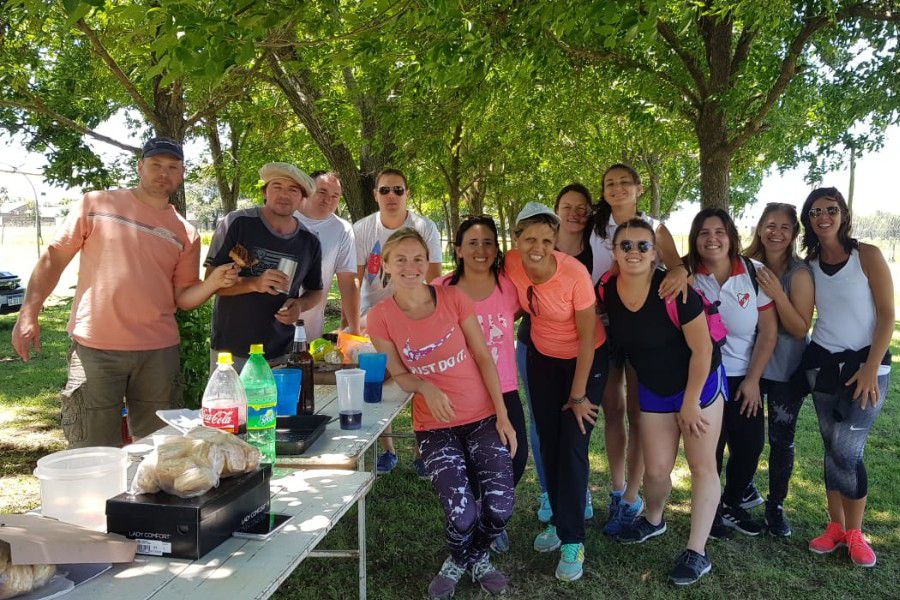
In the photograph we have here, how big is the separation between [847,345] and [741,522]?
134 cm

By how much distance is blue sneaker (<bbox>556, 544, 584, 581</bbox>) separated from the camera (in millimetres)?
3598

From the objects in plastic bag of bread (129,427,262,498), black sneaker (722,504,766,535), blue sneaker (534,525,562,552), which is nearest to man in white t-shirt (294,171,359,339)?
blue sneaker (534,525,562,552)

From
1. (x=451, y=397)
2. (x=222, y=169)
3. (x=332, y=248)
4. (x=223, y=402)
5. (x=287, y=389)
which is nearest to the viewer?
(x=223, y=402)

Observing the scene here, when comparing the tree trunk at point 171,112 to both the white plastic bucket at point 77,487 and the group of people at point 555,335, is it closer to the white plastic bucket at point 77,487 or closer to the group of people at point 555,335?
the group of people at point 555,335

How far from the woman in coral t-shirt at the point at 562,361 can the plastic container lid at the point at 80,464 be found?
89.6 inches

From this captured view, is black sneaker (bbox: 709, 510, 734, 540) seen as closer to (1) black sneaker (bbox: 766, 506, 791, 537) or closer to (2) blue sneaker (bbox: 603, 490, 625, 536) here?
(1) black sneaker (bbox: 766, 506, 791, 537)

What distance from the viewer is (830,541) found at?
389 centimetres

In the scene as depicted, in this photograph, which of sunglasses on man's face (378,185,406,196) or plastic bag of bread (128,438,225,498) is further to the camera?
sunglasses on man's face (378,185,406,196)

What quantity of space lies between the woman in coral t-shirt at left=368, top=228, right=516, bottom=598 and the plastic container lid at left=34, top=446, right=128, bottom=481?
62.7 inches

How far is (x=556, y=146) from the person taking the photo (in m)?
17.8

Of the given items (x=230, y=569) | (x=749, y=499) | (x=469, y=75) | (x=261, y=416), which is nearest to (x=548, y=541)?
(x=749, y=499)

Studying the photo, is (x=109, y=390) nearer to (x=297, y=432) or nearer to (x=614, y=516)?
(x=297, y=432)

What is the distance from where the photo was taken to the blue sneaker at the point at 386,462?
5250 mm

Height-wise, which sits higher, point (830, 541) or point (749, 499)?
point (749, 499)
